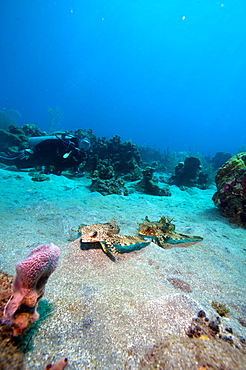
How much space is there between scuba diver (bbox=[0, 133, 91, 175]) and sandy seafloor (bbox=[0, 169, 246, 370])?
500cm

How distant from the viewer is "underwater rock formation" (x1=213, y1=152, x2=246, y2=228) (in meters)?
5.70

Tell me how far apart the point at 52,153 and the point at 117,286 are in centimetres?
952

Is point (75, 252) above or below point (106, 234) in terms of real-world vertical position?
Result: below

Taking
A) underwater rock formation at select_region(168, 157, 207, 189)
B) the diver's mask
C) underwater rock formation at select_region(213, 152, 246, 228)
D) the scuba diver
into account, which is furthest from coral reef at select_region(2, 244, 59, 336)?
underwater rock formation at select_region(168, 157, 207, 189)

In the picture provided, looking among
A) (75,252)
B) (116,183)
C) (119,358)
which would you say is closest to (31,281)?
(119,358)

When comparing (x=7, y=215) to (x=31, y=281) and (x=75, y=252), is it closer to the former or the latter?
(x=75, y=252)

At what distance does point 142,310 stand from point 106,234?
139 cm

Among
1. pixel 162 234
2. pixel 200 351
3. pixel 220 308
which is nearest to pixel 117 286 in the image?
pixel 200 351

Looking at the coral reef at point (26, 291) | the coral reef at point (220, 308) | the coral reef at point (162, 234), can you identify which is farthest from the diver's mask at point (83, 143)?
the coral reef at point (220, 308)

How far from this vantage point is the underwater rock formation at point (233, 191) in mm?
5703

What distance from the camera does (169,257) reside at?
3.25 m

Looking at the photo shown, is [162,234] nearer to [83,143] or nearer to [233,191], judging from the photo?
[233,191]

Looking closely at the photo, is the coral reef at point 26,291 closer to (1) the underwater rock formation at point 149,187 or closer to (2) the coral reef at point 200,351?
(2) the coral reef at point 200,351

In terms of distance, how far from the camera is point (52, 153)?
1004 centimetres
